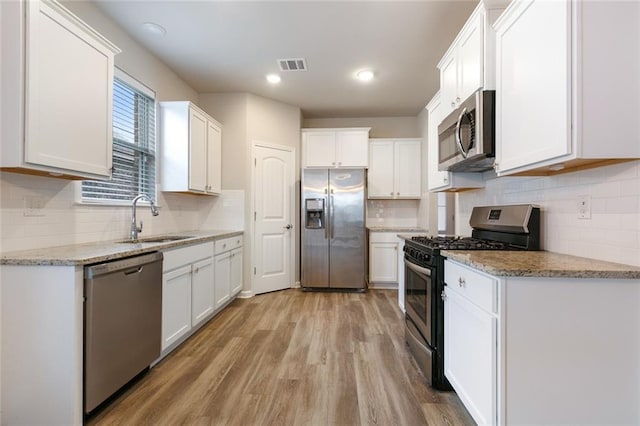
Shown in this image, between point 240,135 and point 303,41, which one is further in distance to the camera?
point 240,135

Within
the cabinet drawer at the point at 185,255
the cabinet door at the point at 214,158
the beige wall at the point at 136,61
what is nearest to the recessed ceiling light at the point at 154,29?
the beige wall at the point at 136,61

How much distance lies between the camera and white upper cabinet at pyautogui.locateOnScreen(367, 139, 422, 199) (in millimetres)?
4809

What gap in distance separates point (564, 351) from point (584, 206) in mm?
790

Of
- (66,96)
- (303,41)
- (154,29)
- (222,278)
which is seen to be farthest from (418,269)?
(154,29)

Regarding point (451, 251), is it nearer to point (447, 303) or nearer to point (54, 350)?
point (447, 303)

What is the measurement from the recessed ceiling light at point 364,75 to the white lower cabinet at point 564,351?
2952 millimetres

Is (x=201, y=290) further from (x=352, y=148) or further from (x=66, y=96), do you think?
(x=352, y=148)

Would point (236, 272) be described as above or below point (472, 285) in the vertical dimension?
below

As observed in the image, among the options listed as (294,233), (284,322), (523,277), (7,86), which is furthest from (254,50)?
(523,277)

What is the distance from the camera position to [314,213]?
4449 mm

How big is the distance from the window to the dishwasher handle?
75cm

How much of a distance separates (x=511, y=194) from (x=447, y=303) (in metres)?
0.99

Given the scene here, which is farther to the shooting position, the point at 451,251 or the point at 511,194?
the point at 511,194

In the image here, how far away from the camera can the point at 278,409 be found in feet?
5.82
